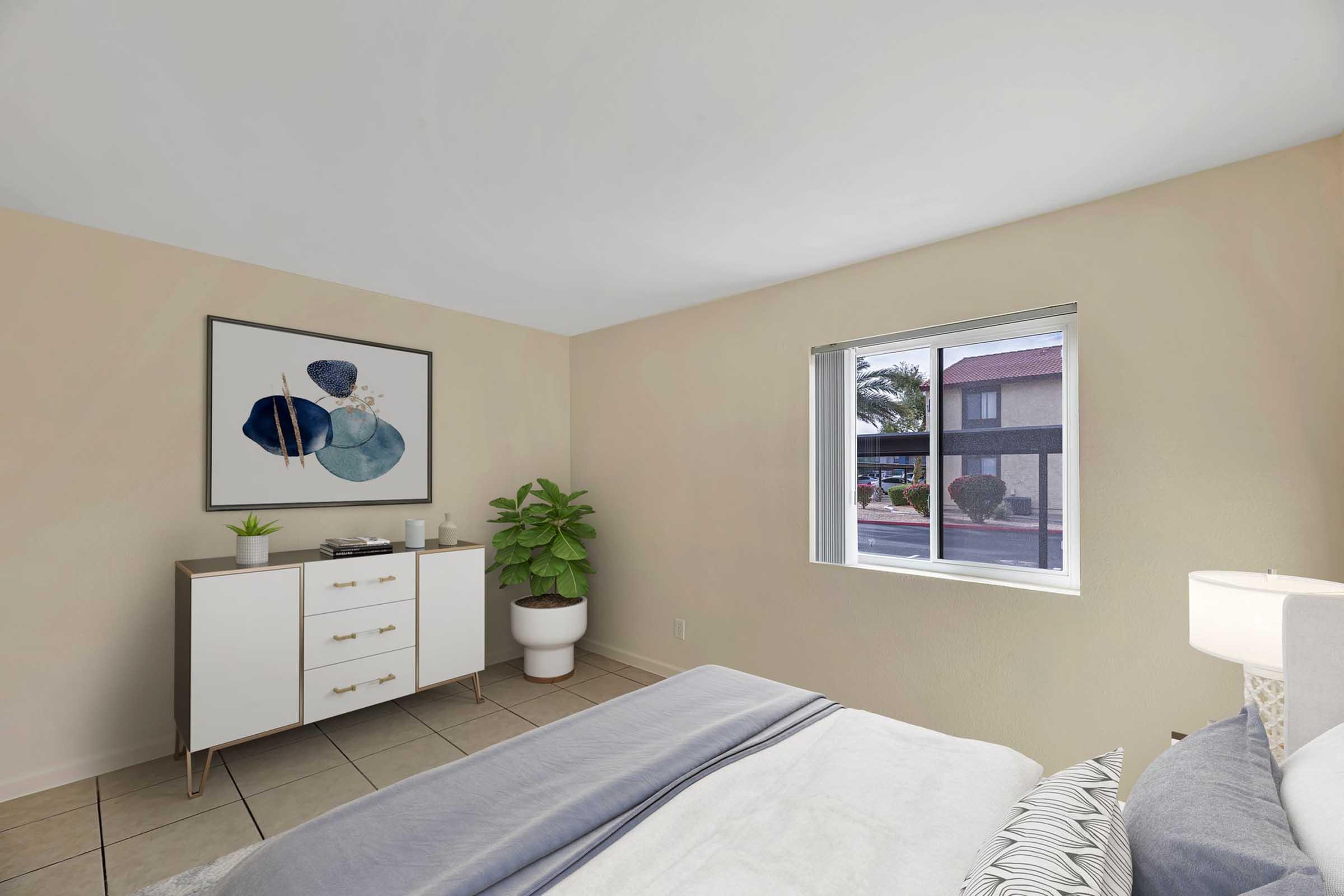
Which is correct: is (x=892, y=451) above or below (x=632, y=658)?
above

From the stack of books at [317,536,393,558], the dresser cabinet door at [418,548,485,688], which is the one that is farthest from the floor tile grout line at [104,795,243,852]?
the stack of books at [317,536,393,558]

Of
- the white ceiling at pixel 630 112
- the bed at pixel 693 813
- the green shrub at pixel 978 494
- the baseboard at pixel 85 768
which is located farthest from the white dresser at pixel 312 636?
the green shrub at pixel 978 494

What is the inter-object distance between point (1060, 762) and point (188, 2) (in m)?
3.72

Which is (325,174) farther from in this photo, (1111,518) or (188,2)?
(1111,518)

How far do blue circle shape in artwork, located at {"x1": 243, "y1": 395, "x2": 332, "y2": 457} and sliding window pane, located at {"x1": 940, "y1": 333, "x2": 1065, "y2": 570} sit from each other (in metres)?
3.37

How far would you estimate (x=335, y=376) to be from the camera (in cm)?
346

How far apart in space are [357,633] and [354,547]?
44 cm

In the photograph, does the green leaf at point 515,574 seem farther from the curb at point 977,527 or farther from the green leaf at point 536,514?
the curb at point 977,527

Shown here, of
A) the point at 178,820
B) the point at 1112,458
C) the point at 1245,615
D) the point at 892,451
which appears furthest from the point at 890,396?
the point at 178,820

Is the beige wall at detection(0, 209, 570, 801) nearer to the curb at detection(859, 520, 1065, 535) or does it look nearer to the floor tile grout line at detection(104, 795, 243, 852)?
the floor tile grout line at detection(104, 795, 243, 852)

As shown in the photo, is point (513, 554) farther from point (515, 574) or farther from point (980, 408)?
point (980, 408)

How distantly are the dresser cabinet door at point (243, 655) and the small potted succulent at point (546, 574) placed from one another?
1.29m

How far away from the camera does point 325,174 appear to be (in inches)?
86.7

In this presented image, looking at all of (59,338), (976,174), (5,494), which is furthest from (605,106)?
(5,494)
